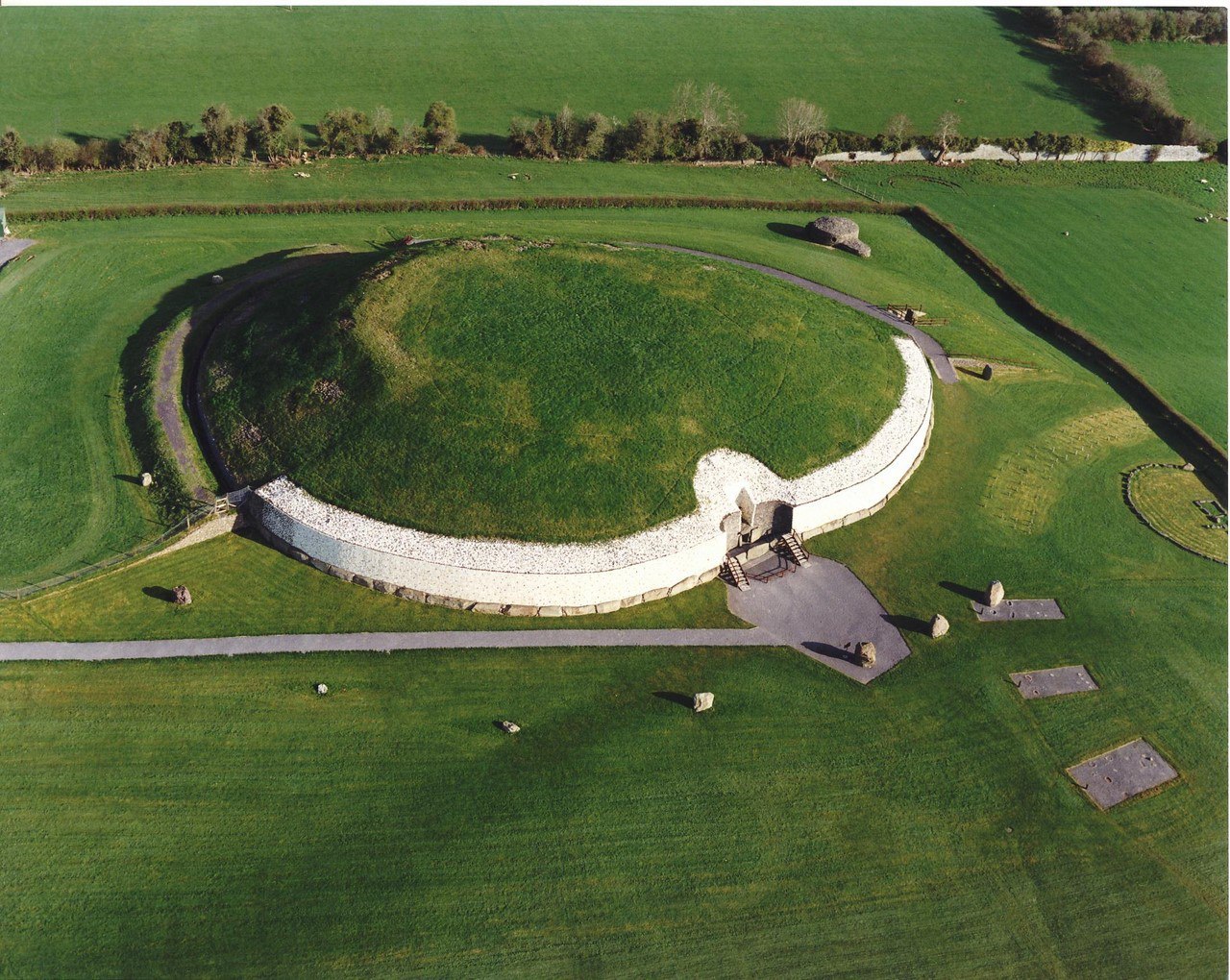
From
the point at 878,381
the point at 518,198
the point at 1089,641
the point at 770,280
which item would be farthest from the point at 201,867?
the point at 518,198

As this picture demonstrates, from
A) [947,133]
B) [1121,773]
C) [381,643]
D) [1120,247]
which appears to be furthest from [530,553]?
[947,133]

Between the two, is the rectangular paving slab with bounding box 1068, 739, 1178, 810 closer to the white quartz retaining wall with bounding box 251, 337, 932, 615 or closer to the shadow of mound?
the shadow of mound

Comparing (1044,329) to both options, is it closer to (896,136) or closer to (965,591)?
(965,591)

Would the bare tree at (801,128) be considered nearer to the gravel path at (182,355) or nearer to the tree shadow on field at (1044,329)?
the tree shadow on field at (1044,329)

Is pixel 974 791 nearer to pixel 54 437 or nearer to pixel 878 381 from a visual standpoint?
pixel 878 381

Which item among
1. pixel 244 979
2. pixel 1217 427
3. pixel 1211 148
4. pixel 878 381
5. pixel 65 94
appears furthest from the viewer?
pixel 1211 148

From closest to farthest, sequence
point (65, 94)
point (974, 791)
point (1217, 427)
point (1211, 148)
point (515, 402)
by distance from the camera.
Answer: point (974, 791), point (515, 402), point (1217, 427), point (65, 94), point (1211, 148)

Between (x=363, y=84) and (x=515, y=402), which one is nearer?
(x=515, y=402)
